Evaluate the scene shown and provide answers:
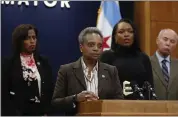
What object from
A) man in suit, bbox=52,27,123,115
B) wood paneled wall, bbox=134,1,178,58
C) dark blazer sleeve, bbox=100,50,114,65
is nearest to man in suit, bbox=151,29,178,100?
dark blazer sleeve, bbox=100,50,114,65

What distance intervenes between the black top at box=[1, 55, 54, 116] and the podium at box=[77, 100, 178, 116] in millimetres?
1114

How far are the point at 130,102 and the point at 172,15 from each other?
375 cm

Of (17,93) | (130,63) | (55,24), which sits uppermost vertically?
(55,24)

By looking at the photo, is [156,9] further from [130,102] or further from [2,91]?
[130,102]

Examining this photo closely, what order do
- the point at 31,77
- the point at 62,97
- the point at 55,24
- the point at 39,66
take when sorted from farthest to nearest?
the point at 55,24 < the point at 39,66 < the point at 31,77 < the point at 62,97

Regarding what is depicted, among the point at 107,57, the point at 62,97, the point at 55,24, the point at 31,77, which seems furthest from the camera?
the point at 55,24

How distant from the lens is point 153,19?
586 centimetres

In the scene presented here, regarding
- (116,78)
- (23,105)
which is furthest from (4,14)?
(116,78)

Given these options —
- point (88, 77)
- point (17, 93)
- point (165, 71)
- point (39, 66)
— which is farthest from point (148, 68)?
point (17, 93)

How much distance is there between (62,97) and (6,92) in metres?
0.78

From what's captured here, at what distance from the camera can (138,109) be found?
241cm

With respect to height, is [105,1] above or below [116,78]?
above

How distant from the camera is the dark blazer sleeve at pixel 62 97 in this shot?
2742mm

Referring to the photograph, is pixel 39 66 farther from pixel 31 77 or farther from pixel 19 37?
pixel 19 37
